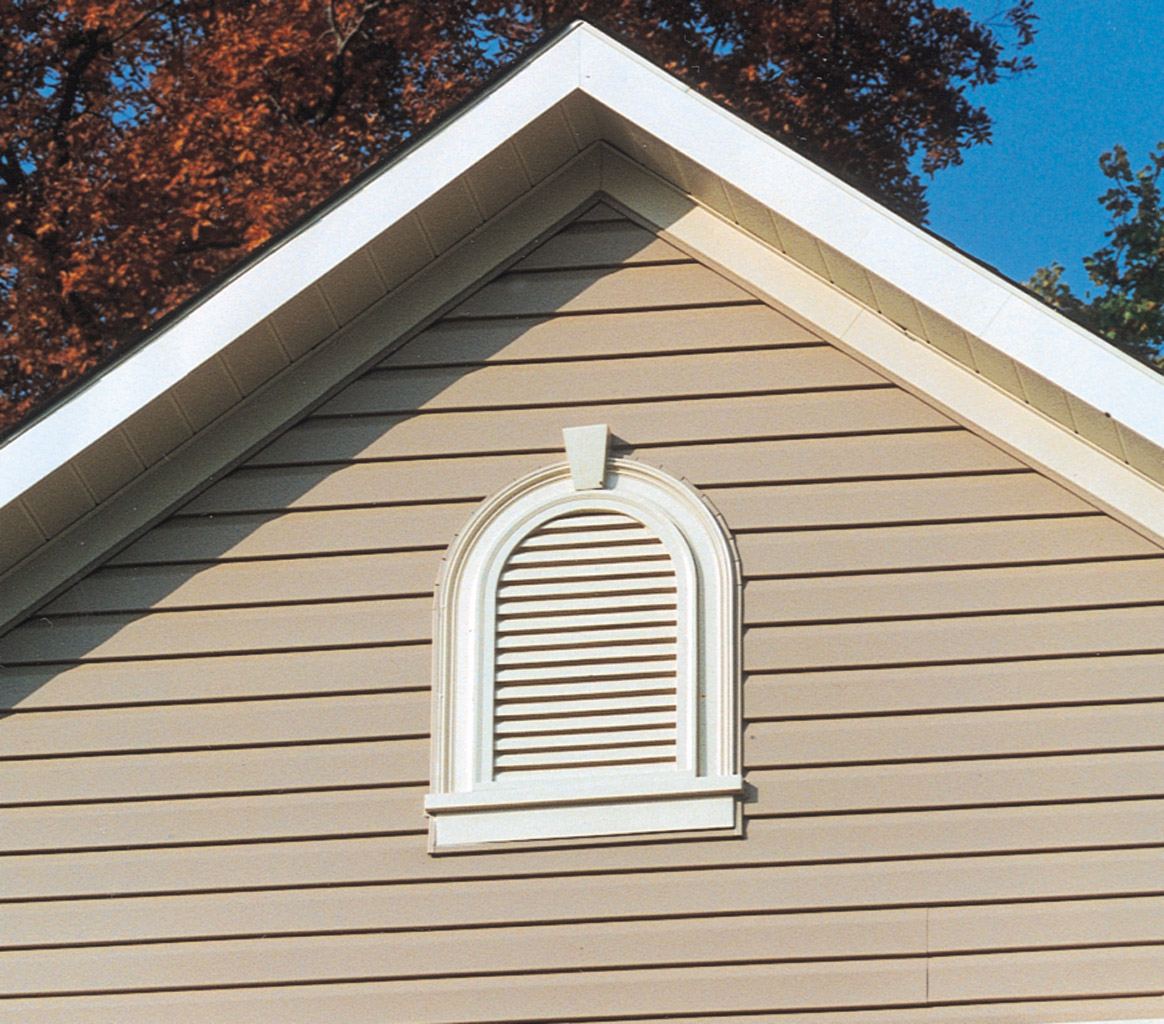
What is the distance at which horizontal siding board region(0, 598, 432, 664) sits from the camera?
6.32 meters

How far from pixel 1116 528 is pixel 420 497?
107 inches

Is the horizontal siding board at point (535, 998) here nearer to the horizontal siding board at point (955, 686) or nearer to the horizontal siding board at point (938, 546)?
the horizontal siding board at point (955, 686)

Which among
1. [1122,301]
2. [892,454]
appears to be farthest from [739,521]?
[1122,301]

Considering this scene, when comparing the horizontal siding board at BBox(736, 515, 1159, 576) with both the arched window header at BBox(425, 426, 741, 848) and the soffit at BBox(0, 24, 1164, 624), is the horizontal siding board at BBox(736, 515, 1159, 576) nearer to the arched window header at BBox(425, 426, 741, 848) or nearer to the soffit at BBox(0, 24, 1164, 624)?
the arched window header at BBox(425, 426, 741, 848)

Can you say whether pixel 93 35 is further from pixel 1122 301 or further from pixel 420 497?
pixel 1122 301

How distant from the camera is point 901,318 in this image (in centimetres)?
631

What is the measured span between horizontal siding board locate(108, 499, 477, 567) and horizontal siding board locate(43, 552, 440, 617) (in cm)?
4

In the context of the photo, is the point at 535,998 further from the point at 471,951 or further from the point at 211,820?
the point at 211,820

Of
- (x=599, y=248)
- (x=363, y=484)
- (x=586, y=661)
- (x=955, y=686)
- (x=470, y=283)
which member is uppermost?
(x=599, y=248)

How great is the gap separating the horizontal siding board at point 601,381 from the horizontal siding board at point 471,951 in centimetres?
209

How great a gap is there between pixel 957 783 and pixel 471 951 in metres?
1.88

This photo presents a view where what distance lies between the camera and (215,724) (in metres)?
6.25

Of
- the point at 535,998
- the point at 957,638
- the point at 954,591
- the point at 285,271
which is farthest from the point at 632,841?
the point at 285,271

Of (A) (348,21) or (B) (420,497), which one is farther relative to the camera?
(A) (348,21)
